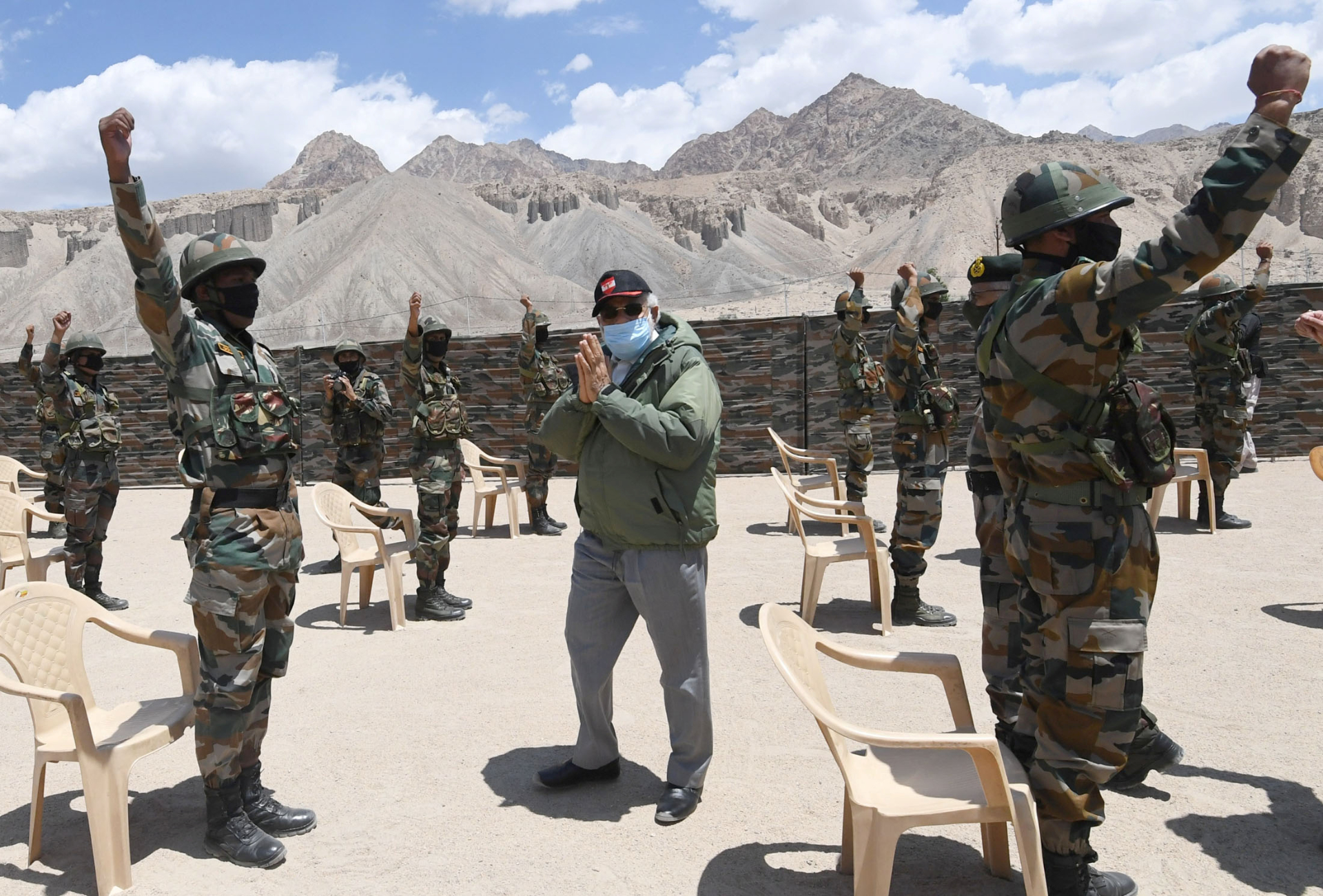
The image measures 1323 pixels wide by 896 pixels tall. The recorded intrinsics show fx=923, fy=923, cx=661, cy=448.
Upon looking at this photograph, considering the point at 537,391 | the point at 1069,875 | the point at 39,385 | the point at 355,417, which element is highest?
the point at 39,385

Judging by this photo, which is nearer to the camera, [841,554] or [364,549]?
[841,554]

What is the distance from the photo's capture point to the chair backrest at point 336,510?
683 centimetres

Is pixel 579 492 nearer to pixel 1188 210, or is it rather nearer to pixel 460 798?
pixel 460 798

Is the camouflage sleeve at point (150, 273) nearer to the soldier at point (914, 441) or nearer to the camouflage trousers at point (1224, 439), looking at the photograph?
the soldier at point (914, 441)

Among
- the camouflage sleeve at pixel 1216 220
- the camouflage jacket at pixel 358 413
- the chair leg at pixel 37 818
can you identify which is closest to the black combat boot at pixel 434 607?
the camouflage jacket at pixel 358 413

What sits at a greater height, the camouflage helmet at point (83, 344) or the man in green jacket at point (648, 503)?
the camouflage helmet at point (83, 344)

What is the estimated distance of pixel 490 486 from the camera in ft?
36.8

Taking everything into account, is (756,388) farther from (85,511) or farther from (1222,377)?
(85,511)

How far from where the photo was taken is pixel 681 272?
65.6m

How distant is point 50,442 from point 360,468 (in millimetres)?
3052

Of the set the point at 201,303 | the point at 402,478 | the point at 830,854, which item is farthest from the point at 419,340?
the point at 402,478

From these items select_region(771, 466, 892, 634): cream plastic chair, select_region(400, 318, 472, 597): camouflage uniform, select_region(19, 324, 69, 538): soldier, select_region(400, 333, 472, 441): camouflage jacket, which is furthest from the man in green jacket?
select_region(19, 324, 69, 538): soldier

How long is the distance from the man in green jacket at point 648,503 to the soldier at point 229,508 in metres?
1.06

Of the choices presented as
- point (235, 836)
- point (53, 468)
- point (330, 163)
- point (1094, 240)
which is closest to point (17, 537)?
point (53, 468)
